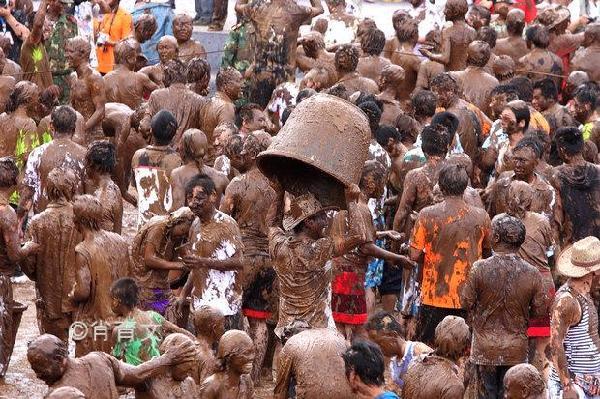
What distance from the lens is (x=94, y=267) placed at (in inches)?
528

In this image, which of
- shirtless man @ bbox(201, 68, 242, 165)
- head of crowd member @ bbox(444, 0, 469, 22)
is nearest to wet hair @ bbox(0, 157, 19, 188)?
Result: shirtless man @ bbox(201, 68, 242, 165)

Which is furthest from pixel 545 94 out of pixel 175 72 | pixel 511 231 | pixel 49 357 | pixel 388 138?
pixel 49 357

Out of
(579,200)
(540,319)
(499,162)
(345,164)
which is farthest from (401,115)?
(345,164)

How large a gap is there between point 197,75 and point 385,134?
8.61 feet

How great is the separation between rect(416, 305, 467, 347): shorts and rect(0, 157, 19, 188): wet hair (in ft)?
11.4

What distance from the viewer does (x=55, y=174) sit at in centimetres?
1440

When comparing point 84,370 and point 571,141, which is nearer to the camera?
point 84,370

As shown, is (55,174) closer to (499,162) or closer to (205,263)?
(205,263)

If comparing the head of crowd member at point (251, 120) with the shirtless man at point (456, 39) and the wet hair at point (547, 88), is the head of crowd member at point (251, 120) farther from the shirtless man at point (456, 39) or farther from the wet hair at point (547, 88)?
the shirtless man at point (456, 39)

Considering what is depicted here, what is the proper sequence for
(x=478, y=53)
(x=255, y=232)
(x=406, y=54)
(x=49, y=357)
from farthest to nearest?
(x=406, y=54) < (x=478, y=53) < (x=255, y=232) < (x=49, y=357)

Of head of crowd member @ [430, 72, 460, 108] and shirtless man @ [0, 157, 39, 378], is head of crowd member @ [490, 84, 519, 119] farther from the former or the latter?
shirtless man @ [0, 157, 39, 378]

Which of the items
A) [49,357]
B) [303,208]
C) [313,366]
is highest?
[303,208]

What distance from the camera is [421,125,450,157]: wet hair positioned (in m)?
15.4

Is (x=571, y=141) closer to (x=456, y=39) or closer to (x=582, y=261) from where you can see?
(x=582, y=261)
